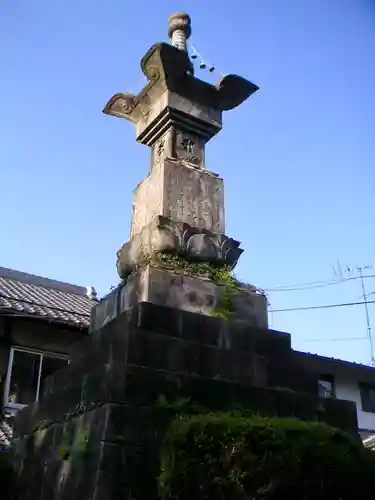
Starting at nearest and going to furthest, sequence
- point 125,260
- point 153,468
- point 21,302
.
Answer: point 153,468
point 125,260
point 21,302

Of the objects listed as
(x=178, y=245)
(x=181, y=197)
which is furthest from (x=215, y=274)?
(x=181, y=197)

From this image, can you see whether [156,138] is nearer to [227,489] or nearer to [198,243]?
[198,243]

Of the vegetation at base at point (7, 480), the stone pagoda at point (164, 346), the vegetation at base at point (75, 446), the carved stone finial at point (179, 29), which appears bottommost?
the vegetation at base at point (7, 480)

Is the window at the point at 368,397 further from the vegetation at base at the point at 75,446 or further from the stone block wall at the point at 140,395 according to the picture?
the vegetation at base at the point at 75,446

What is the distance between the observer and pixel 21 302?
14484 mm

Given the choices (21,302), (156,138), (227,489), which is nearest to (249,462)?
(227,489)

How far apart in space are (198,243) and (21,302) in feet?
28.4

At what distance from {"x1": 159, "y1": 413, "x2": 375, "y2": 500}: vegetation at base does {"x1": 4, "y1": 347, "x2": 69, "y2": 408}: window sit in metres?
8.91

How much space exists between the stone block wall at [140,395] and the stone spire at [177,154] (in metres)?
1.34

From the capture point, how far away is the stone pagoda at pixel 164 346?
5.05 m

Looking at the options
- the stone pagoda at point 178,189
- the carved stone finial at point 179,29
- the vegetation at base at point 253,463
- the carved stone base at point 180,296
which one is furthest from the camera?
the carved stone finial at point 179,29

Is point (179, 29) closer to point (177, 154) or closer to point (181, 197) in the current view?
point (177, 154)

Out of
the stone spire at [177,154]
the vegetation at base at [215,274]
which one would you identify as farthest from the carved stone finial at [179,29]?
the vegetation at base at [215,274]

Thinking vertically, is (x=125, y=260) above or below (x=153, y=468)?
above
